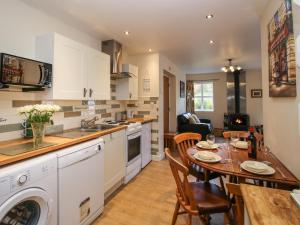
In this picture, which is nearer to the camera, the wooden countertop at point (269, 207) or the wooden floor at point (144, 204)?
the wooden countertop at point (269, 207)

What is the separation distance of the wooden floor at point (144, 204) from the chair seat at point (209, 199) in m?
0.48

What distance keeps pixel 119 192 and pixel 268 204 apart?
6.78ft

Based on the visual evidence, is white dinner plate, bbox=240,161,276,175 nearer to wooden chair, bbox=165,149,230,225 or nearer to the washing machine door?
wooden chair, bbox=165,149,230,225

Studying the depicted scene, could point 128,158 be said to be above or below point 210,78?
below

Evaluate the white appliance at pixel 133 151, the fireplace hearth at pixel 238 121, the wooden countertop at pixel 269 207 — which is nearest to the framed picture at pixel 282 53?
the wooden countertop at pixel 269 207

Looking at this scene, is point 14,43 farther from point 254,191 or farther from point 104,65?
point 254,191

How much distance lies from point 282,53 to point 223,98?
563cm

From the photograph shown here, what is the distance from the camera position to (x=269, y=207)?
2.90 feet

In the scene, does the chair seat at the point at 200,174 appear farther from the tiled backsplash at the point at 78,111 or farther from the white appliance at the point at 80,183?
the tiled backsplash at the point at 78,111

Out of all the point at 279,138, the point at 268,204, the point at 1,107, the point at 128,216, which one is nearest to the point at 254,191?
the point at 268,204

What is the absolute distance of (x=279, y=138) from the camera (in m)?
1.74

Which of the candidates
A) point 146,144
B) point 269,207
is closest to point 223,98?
point 146,144

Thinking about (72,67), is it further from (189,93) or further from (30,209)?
(189,93)

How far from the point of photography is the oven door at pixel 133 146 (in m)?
2.87
